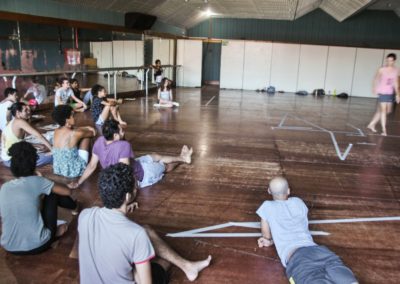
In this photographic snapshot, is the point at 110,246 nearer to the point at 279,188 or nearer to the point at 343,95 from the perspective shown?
the point at 279,188

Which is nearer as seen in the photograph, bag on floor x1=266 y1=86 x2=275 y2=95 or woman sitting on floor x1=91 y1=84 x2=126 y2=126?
woman sitting on floor x1=91 y1=84 x2=126 y2=126

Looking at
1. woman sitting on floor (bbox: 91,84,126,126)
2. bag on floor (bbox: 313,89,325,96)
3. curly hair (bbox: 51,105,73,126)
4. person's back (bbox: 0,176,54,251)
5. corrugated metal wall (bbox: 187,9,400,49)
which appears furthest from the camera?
corrugated metal wall (bbox: 187,9,400,49)

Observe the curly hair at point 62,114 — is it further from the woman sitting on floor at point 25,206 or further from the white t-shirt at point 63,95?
the white t-shirt at point 63,95

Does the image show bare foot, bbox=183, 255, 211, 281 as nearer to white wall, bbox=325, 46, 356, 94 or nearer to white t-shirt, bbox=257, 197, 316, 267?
white t-shirt, bbox=257, 197, 316, 267

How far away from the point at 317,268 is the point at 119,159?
7.66 ft

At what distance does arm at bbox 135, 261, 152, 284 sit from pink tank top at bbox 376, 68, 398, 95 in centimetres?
736

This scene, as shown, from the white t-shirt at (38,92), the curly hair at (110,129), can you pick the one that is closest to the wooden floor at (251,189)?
the curly hair at (110,129)

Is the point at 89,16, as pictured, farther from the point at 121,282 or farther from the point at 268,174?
the point at 121,282

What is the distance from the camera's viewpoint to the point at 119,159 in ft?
13.0

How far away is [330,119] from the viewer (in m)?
10.0

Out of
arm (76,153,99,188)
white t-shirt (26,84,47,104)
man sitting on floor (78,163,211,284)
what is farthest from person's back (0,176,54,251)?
white t-shirt (26,84,47,104)

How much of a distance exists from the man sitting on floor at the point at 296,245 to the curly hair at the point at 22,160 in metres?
1.80

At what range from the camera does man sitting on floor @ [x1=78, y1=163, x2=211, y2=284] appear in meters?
1.92

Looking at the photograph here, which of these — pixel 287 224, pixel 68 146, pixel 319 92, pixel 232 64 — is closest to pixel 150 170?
pixel 68 146
